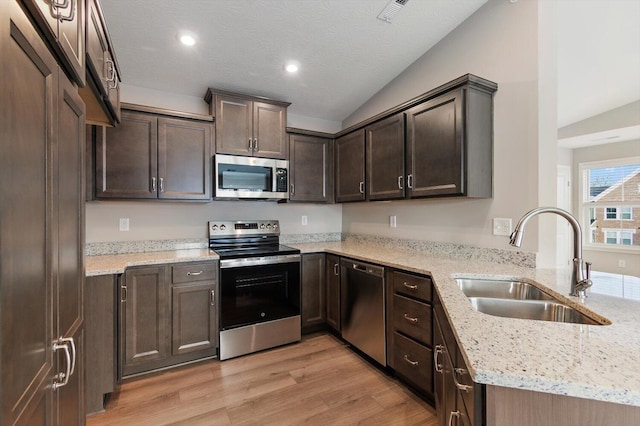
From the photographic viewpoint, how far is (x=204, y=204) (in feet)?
10.2

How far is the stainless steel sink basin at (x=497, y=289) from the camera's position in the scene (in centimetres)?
169

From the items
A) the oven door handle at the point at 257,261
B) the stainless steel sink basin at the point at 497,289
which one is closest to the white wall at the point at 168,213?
the oven door handle at the point at 257,261

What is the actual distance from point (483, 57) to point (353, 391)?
271cm

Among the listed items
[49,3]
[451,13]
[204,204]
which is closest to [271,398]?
A: [204,204]

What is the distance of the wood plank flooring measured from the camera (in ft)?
6.21

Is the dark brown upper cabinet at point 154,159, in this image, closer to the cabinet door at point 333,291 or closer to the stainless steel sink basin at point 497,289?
the cabinet door at point 333,291

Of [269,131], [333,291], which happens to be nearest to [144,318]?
[333,291]

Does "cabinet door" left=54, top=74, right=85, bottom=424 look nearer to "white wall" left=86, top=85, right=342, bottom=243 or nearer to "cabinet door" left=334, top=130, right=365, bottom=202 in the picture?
Answer: "white wall" left=86, top=85, right=342, bottom=243

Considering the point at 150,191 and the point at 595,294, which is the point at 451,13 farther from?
the point at 150,191

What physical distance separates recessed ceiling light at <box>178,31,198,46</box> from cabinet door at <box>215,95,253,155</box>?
55 cm

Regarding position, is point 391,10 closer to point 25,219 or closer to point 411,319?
point 411,319

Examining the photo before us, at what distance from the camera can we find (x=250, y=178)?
2.98 m

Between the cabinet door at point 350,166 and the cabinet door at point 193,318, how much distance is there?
1.65m

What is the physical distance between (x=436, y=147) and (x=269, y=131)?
65.8 inches
